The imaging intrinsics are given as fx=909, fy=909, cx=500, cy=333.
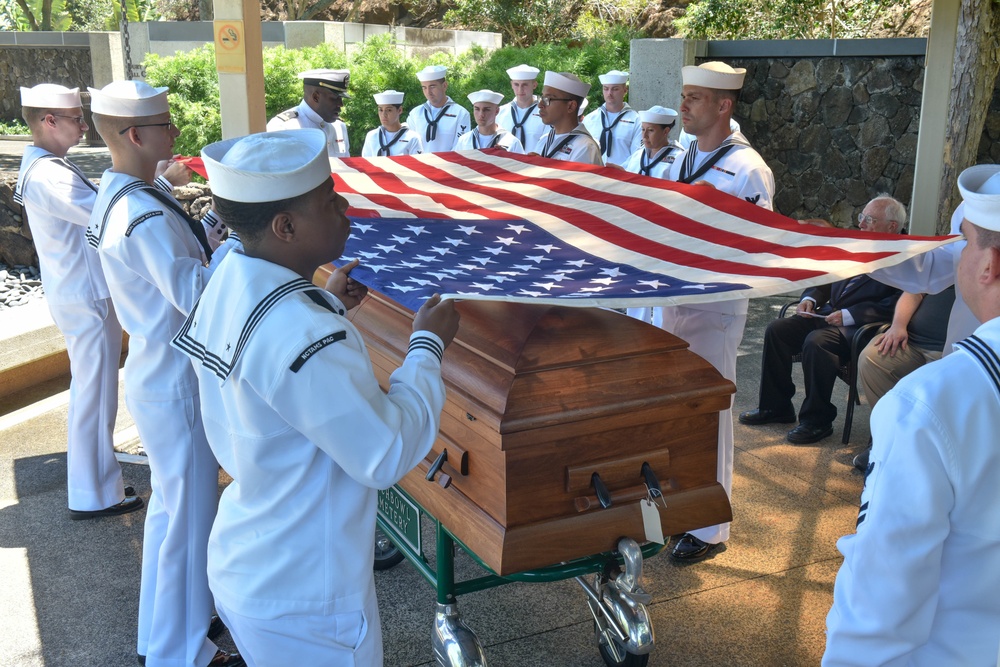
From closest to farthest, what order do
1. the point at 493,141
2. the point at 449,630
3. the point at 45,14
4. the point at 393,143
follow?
the point at 449,630 < the point at 493,141 < the point at 393,143 < the point at 45,14

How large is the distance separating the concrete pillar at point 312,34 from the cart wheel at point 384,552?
11.1 m

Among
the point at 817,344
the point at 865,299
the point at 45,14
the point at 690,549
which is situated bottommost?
the point at 690,549

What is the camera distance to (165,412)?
8.58 ft

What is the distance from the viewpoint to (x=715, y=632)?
109 inches

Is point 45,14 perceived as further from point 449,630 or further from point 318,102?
point 449,630

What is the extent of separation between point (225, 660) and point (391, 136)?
576 centimetres

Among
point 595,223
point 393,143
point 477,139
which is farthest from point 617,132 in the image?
point 595,223

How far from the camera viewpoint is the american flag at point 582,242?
6.97 feet

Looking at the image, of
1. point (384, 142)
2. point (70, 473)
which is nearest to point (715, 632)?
point (70, 473)

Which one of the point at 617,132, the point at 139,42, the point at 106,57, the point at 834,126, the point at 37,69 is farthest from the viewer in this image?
the point at 37,69

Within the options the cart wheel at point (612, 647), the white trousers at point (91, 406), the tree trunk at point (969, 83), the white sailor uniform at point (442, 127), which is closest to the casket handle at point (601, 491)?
the cart wheel at point (612, 647)

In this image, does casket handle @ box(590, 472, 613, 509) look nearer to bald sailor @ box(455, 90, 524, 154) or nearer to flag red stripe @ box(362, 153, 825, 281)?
flag red stripe @ box(362, 153, 825, 281)

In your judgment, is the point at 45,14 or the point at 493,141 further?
the point at 45,14

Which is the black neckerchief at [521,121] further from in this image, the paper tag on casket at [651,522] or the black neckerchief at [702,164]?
the paper tag on casket at [651,522]
